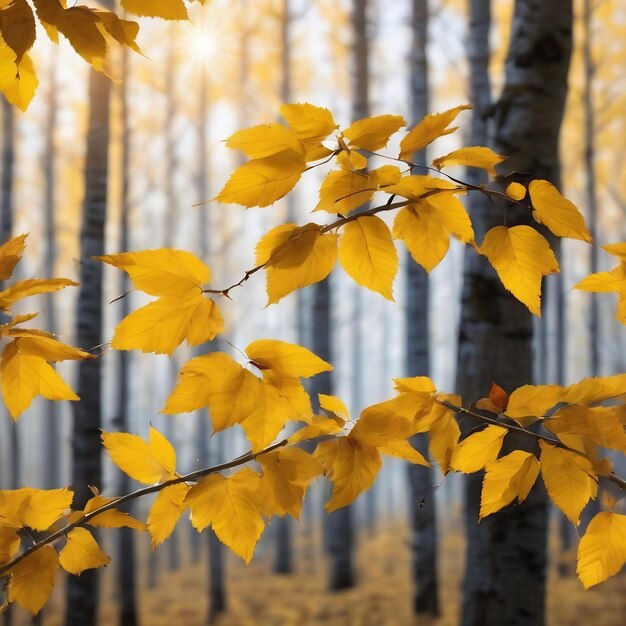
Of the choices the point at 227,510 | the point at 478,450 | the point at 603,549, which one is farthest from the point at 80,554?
the point at 603,549

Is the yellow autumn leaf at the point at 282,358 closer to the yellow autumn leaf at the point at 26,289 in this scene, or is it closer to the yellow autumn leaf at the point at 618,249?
the yellow autumn leaf at the point at 26,289

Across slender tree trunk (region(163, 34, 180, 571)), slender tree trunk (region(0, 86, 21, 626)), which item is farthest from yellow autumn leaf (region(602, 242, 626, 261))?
slender tree trunk (region(163, 34, 180, 571))

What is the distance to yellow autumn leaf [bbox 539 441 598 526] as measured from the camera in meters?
0.60

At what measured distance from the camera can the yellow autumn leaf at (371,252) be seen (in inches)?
23.6

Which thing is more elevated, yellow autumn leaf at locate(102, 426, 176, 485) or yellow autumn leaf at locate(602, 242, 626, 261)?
yellow autumn leaf at locate(602, 242, 626, 261)

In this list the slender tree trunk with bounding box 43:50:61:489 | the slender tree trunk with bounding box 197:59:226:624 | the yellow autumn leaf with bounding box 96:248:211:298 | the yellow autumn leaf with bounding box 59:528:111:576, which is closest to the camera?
the yellow autumn leaf with bounding box 96:248:211:298

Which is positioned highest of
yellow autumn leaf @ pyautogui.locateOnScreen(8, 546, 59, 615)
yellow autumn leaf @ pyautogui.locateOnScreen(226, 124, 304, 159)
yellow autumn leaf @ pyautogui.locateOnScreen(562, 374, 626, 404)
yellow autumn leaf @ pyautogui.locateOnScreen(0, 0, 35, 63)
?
yellow autumn leaf @ pyautogui.locateOnScreen(0, 0, 35, 63)

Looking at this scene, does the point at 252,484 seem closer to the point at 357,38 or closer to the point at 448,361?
the point at 357,38

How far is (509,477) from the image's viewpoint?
61 centimetres

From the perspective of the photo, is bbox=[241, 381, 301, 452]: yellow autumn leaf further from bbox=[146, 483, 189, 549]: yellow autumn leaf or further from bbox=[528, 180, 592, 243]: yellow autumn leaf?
bbox=[528, 180, 592, 243]: yellow autumn leaf

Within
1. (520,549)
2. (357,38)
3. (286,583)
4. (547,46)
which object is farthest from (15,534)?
(286,583)

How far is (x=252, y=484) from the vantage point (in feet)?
1.99

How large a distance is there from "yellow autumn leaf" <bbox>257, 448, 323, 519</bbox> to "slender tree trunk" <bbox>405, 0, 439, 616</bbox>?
622 centimetres

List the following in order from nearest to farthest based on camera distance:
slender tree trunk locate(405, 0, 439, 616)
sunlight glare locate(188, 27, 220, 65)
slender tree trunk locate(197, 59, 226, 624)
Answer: slender tree trunk locate(405, 0, 439, 616) → slender tree trunk locate(197, 59, 226, 624) → sunlight glare locate(188, 27, 220, 65)
